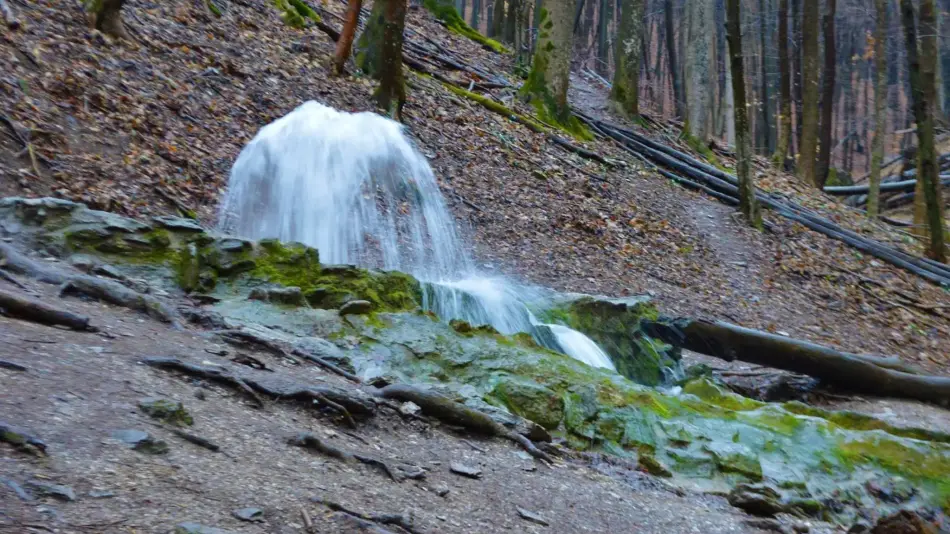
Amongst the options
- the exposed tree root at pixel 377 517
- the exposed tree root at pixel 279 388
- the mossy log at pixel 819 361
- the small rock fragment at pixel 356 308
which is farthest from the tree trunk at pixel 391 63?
the exposed tree root at pixel 377 517

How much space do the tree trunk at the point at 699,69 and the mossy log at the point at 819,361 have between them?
35.1 feet

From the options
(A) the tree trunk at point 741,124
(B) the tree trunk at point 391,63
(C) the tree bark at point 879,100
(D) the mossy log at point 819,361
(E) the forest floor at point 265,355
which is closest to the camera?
(E) the forest floor at point 265,355

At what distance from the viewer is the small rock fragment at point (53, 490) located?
2.79 metres

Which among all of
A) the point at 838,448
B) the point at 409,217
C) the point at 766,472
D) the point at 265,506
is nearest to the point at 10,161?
the point at 409,217

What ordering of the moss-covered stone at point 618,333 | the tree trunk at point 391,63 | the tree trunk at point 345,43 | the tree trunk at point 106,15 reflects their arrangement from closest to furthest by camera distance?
the moss-covered stone at point 618,333 < the tree trunk at point 106,15 < the tree trunk at point 391,63 < the tree trunk at point 345,43

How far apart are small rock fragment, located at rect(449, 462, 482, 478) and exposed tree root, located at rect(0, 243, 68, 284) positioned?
291 centimetres

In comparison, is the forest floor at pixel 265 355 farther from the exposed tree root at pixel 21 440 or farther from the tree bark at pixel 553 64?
the tree bark at pixel 553 64

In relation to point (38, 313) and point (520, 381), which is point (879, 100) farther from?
point (38, 313)

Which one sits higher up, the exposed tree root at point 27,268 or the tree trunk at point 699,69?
the tree trunk at point 699,69

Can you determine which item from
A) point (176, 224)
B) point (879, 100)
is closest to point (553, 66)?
point (879, 100)

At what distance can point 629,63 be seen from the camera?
63.2ft

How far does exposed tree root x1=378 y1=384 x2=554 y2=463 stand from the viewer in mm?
5449

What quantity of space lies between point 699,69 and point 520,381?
50.9 feet

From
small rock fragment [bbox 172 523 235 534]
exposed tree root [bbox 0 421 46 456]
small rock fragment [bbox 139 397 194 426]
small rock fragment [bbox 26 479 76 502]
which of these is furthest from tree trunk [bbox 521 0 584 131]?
small rock fragment [bbox 26 479 76 502]
